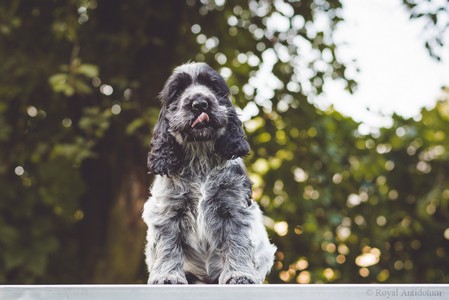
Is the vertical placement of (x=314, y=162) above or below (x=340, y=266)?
above

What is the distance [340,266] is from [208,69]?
14.7 ft

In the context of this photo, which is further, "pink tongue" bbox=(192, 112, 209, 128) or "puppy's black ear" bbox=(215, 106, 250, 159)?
"puppy's black ear" bbox=(215, 106, 250, 159)

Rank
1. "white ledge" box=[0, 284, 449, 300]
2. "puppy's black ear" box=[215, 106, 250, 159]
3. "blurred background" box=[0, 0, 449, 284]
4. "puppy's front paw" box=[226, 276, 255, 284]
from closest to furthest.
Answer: "white ledge" box=[0, 284, 449, 300], "puppy's front paw" box=[226, 276, 255, 284], "puppy's black ear" box=[215, 106, 250, 159], "blurred background" box=[0, 0, 449, 284]

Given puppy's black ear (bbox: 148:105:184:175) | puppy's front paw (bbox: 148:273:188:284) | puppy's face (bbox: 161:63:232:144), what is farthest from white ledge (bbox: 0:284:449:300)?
puppy's face (bbox: 161:63:232:144)

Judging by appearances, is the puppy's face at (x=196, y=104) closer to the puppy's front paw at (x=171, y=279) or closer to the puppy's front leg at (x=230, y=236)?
the puppy's front leg at (x=230, y=236)

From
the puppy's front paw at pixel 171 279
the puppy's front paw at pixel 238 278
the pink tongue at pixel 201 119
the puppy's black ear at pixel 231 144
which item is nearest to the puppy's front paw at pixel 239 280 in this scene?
the puppy's front paw at pixel 238 278

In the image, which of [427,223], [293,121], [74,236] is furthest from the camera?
[427,223]

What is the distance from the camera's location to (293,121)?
6.16m

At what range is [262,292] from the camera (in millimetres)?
2293

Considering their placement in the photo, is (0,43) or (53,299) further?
(0,43)

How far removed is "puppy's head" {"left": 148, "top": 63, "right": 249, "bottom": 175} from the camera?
2525 mm

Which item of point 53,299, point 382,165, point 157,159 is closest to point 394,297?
point 157,159

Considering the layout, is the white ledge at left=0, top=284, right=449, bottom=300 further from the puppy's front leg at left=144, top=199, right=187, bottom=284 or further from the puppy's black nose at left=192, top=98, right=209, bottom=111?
the puppy's black nose at left=192, top=98, right=209, bottom=111

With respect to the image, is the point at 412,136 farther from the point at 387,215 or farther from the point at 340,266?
the point at 340,266
